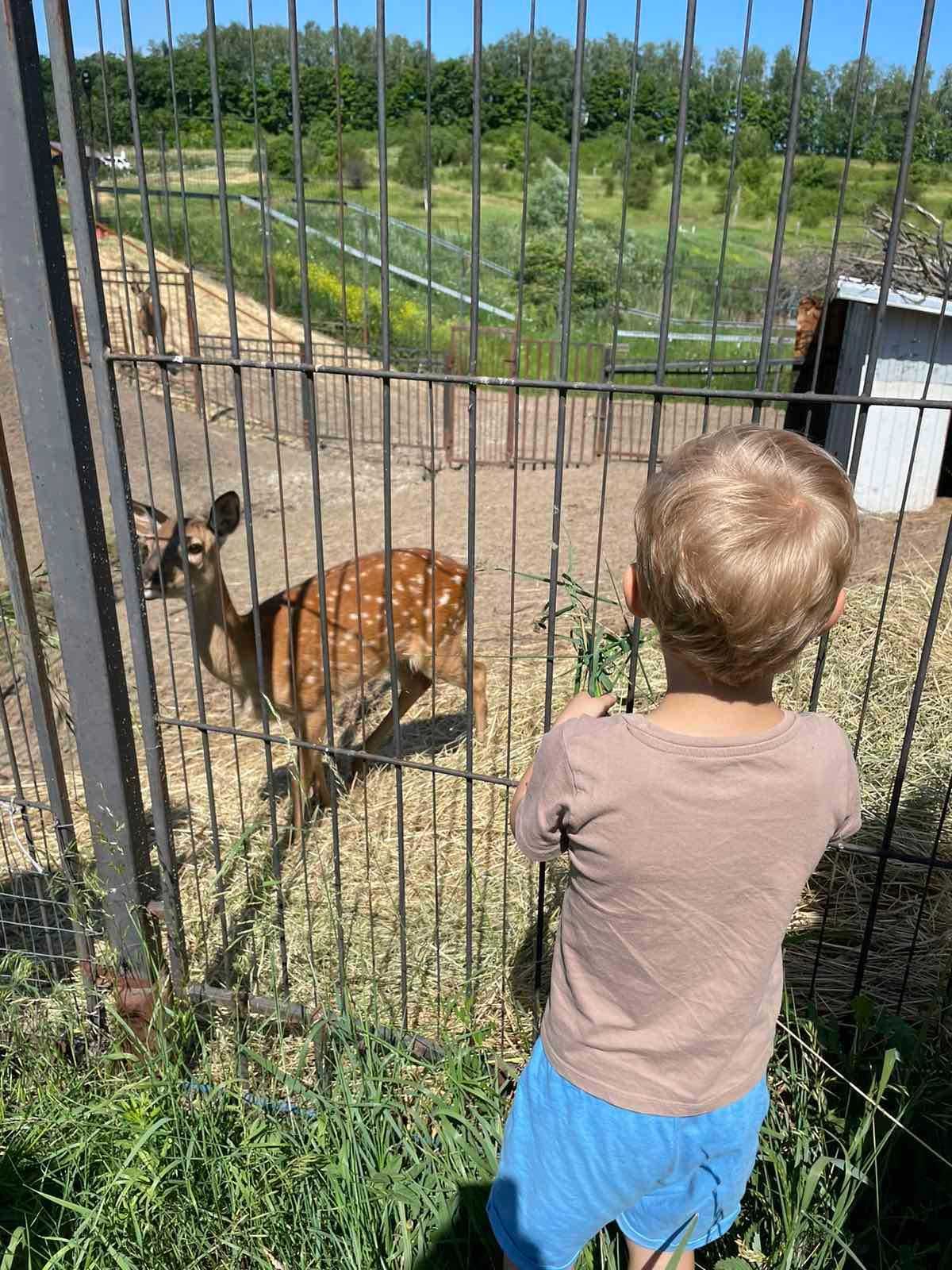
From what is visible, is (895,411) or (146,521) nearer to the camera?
(146,521)

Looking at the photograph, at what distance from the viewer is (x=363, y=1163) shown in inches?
93.4

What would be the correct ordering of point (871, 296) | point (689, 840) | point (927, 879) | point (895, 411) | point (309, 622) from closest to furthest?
point (689, 840) < point (927, 879) < point (309, 622) < point (871, 296) < point (895, 411)

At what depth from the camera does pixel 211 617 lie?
4992 mm

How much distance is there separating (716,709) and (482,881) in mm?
2513

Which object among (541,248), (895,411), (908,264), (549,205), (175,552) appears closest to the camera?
(175,552)

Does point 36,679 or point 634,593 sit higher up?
point 634,593

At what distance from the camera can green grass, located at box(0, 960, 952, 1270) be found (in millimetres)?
2154

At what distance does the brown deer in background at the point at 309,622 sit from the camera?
16.0 ft

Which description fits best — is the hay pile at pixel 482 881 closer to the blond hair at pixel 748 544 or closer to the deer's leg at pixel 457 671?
the deer's leg at pixel 457 671

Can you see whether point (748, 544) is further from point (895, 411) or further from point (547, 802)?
point (895, 411)

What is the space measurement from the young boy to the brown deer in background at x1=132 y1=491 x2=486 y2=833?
3194mm

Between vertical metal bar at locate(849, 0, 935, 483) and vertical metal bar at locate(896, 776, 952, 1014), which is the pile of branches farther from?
vertical metal bar at locate(849, 0, 935, 483)

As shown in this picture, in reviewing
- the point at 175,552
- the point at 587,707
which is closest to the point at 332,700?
the point at 175,552

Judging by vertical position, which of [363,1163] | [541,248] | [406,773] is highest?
[541,248]
